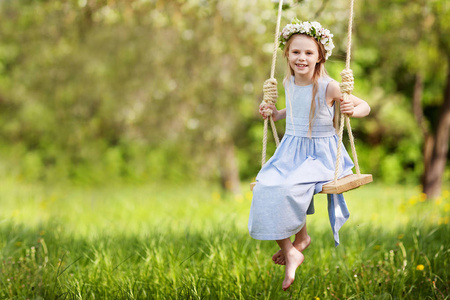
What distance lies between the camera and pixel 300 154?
2.66 meters

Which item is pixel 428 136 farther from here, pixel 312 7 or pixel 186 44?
pixel 186 44

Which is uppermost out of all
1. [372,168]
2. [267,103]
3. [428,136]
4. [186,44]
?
[186,44]

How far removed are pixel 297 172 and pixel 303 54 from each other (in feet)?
1.99

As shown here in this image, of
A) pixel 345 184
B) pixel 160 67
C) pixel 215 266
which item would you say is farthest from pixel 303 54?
pixel 160 67

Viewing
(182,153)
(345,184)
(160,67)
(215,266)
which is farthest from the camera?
(182,153)

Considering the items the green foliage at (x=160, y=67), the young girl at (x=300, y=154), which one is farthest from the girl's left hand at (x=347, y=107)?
the green foliage at (x=160, y=67)

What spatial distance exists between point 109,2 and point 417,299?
12.5 ft

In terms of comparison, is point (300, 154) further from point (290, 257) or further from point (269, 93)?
point (290, 257)

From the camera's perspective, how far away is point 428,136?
7.60 m

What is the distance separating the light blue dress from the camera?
2.46 metres

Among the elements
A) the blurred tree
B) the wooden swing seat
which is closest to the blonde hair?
the wooden swing seat

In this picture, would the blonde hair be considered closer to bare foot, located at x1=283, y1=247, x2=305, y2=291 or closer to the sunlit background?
the sunlit background

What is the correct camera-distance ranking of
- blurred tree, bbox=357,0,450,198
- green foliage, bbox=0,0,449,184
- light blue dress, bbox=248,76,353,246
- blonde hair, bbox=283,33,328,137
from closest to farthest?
light blue dress, bbox=248,76,353,246, blonde hair, bbox=283,33,328,137, green foliage, bbox=0,0,449,184, blurred tree, bbox=357,0,450,198

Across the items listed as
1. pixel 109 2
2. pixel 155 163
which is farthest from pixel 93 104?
pixel 109 2
